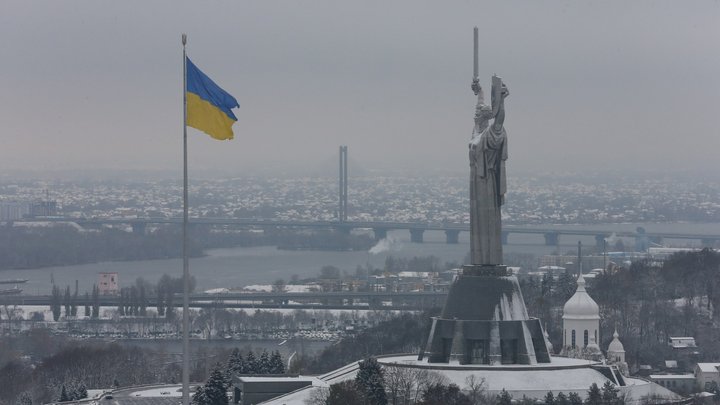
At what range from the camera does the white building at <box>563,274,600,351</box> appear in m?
60.2

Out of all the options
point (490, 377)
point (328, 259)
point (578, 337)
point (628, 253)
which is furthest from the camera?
point (328, 259)

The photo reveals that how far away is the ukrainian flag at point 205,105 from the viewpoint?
3083 cm

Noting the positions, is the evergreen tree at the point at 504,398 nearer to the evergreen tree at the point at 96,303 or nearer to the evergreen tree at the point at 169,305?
the evergreen tree at the point at 169,305

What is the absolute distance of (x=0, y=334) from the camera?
286ft

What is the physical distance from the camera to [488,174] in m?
47.1

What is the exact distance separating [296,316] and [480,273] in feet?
170

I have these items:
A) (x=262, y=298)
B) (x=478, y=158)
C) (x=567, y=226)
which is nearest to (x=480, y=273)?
(x=478, y=158)

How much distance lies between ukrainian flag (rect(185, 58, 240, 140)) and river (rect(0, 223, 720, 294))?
86.7 meters

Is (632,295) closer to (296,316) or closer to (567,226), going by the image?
(296,316)

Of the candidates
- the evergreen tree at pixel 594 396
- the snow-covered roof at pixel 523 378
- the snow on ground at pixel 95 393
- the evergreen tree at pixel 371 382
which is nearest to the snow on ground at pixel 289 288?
the snow on ground at pixel 95 393

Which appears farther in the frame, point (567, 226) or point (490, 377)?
point (567, 226)

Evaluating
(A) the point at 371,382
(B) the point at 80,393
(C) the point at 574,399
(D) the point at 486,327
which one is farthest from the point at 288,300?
(C) the point at 574,399

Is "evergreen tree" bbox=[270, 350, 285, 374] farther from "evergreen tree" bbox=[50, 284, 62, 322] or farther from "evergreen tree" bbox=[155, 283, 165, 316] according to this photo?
"evergreen tree" bbox=[50, 284, 62, 322]

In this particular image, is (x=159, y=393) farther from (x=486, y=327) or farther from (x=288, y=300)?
(x=288, y=300)
